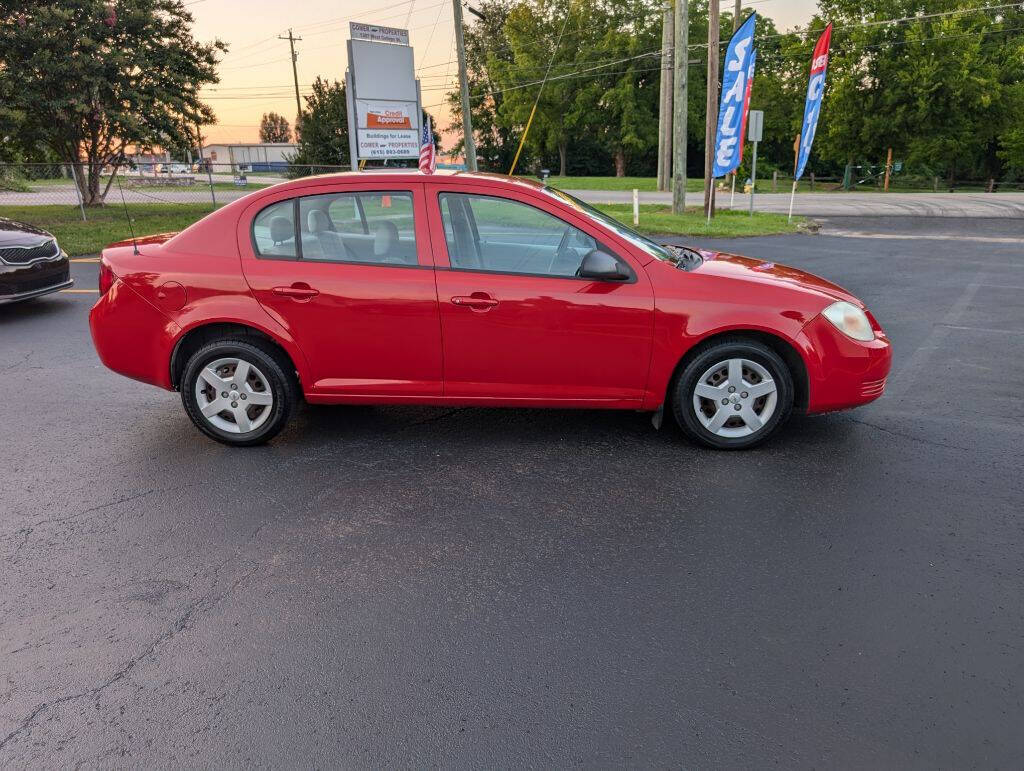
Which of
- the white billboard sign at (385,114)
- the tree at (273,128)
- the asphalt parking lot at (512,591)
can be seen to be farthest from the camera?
the tree at (273,128)

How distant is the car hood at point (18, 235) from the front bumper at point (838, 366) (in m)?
8.54

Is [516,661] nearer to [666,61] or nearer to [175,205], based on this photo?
[175,205]

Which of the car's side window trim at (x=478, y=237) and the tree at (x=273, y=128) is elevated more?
the tree at (x=273, y=128)

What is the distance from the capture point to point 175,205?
72.4 feet

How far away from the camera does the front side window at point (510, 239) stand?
14.8ft

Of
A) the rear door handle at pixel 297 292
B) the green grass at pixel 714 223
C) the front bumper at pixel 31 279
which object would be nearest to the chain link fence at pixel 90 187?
the front bumper at pixel 31 279

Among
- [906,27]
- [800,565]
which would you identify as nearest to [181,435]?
[800,565]

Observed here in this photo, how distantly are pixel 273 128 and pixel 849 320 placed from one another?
573ft

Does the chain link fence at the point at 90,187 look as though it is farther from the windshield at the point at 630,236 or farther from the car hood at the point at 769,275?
the car hood at the point at 769,275

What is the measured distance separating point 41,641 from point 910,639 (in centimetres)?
334

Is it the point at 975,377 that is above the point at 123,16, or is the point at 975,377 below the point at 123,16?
below

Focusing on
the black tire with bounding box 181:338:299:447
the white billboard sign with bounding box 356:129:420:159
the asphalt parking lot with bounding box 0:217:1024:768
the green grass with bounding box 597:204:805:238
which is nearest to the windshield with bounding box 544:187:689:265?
the asphalt parking lot with bounding box 0:217:1024:768

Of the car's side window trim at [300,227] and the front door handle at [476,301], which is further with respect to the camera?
the car's side window trim at [300,227]

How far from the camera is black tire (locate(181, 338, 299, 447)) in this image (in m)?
4.63
